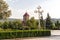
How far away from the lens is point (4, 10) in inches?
391

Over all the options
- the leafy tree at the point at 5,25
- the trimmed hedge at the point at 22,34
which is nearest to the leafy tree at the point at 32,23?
the trimmed hedge at the point at 22,34

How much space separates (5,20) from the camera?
9680 millimetres

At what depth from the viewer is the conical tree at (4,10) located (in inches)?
387

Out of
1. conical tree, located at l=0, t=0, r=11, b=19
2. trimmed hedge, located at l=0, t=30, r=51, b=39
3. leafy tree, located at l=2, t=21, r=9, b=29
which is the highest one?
conical tree, located at l=0, t=0, r=11, b=19

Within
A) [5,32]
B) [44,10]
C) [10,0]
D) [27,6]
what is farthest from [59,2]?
[5,32]

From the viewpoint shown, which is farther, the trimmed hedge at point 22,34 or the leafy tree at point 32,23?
the trimmed hedge at point 22,34

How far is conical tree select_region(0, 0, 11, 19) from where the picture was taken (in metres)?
9.84

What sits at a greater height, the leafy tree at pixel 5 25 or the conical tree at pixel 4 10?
the conical tree at pixel 4 10

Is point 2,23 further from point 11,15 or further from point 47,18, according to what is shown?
point 47,18

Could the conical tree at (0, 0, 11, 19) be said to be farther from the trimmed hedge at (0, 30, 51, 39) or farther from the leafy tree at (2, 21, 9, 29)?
the trimmed hedge at (0, 30, 51, 39)

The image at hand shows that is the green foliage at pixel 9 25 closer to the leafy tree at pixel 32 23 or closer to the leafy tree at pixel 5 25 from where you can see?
the leafy tree at pixel 5 25

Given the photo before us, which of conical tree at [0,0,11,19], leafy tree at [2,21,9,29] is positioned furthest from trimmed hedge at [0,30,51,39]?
conical tree at [0,0,11,19]

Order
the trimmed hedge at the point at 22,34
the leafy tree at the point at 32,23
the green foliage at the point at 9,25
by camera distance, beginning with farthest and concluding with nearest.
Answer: the trimmed hedge at the point at 22,34
the leafy tree at the point at 32,23
the green foliage at the point at 9,25

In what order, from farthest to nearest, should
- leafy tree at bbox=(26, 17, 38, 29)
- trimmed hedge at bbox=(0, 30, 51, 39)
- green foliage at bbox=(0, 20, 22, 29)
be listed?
trimmed hedge at bbox=(0, 30, 51, 39) → leafy tree at bbox=(26, 17, 38, 29) → green foliage at bbox=(0, 20, 22, 29)
